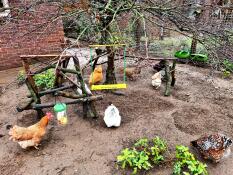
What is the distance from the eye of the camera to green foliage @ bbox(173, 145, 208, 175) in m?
3.41

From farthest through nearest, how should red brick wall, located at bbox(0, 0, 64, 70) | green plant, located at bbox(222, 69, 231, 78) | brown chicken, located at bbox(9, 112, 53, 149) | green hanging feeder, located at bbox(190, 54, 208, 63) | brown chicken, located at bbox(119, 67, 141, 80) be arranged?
green hanging feeder, located at bbox(190, 54, 208, 63) < red brick wall, located at bbox(0, 0, 64, 70) < green plant, located at bbox(222, 69, 231, 78) < brown chicken, located at bbox(119, 67, 141, 80) < brown chicken, located at bbox(9, 112, 53, 149)

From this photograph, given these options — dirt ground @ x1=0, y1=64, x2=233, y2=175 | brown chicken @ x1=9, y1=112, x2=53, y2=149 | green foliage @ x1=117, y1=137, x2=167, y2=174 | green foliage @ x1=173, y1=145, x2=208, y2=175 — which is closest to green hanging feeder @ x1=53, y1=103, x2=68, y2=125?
brown chicken @ x1=9, y1=112, x2=53, y2=149

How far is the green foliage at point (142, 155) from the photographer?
138 inches

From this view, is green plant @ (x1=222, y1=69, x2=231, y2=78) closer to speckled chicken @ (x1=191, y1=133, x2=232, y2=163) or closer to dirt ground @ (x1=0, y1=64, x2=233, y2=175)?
dirt ground @ (x1=0, y1=64, x2=233, y2=175)

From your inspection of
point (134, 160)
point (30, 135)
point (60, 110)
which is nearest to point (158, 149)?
point (134, 160)

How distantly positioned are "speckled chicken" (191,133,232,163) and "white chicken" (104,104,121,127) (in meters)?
1.31

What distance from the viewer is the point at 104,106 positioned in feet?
16.5

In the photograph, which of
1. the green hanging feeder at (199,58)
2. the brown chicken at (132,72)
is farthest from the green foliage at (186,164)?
the green hanging feeder at (199,58)

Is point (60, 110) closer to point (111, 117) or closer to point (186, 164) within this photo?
point (111, 117)

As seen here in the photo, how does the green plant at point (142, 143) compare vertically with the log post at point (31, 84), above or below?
below

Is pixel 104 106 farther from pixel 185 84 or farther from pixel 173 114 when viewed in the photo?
pixel 185 84

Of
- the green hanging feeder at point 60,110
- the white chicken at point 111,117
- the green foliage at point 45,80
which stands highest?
the green hanging feeder at point 60,110

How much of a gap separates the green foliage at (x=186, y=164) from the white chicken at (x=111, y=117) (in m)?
1.08

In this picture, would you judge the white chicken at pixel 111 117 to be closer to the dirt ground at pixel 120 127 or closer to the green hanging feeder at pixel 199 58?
the dirt ground at pixel 120 127
